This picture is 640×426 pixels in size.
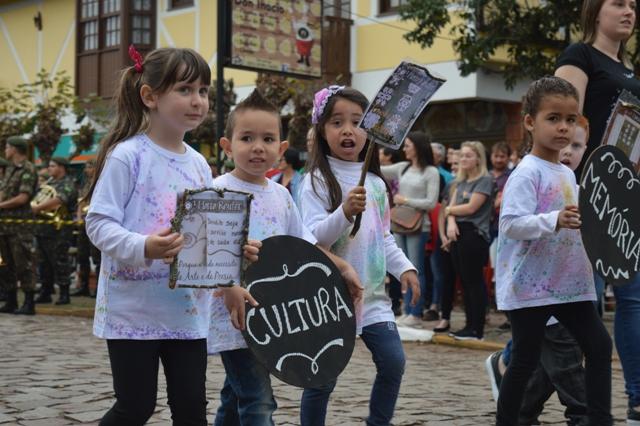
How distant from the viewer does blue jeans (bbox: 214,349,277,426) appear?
3887mm

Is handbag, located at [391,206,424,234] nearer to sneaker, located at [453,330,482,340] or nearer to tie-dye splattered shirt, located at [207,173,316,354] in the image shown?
sneaker, located at [453,330,482,340]

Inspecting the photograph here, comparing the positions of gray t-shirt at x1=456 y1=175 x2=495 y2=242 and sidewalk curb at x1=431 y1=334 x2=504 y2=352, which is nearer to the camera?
sidewalk curb at x1=431 y1=334 x2=504 y2=352

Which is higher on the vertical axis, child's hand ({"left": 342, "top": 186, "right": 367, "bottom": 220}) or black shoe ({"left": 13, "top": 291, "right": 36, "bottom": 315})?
child's hand ({"left": 342, "top": 186, "right": 367, "bottom": 220})

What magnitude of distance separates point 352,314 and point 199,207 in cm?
103

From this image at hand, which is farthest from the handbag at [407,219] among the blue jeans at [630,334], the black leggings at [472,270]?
the blue jeans at [630,334]

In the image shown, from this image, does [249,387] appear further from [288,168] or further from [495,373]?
[288,168]

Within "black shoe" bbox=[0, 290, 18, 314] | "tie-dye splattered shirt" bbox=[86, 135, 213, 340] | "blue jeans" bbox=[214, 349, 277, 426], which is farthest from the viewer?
"black shoe" bbox=[0, 290, 18, 314]

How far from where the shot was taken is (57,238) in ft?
44.3

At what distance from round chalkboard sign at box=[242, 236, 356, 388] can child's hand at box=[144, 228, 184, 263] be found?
23.6 inches

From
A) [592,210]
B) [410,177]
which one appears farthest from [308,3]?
[592,210]

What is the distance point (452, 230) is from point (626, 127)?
4.74 meters

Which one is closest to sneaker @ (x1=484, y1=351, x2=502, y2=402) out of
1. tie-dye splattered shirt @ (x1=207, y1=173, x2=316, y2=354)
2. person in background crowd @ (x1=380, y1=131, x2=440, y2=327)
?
tie-dye splattered shirt @ (x1=207, y1=173, x2=316, y2=354)

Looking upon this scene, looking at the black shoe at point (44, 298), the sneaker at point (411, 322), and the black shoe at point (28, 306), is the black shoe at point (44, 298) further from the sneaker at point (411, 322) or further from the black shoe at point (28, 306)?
the sneaker at point (411, 322)

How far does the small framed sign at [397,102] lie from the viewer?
13.6 ft
